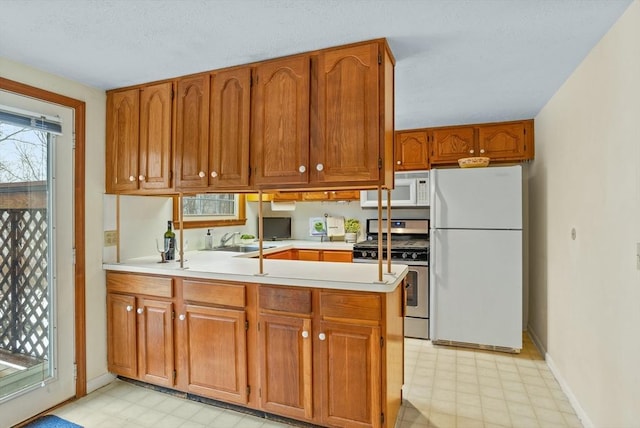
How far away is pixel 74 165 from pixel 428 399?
2.92m

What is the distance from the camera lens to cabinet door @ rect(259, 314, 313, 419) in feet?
6.57

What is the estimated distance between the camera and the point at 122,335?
2.59 meters

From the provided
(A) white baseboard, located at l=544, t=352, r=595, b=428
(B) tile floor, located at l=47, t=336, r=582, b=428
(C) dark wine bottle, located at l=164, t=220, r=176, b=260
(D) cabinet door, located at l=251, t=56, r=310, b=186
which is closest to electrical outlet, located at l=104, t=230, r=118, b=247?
(C) dark wine bottle, located at l=164, t=220, r=176, b=260

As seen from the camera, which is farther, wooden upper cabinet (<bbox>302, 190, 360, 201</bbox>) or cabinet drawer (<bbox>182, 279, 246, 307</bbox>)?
wooden upper cabinet (<bbox>302, 190, 360, 201</bbox>)

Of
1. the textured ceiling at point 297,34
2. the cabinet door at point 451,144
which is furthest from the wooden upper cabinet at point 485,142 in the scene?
the textured ceiling at point 297,34

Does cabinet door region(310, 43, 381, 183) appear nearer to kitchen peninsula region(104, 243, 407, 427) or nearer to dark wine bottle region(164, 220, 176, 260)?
kitchen peninsula region(104, 243, 407, 427)

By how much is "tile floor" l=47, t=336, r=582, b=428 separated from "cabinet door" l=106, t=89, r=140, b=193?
1.47 m

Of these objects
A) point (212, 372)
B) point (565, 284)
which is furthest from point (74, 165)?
point (565, 284)

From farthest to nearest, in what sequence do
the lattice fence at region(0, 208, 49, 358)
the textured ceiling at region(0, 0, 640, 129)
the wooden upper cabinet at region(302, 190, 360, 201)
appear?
1. the wooden upper cabinet at region(302, 190, 360, 201)
2. the lattice fence at region(0, 208, 49, 358)
3. the textured ceiling at region(0, 0, 640, 129)

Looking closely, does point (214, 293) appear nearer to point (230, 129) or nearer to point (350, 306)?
point (350, 306)

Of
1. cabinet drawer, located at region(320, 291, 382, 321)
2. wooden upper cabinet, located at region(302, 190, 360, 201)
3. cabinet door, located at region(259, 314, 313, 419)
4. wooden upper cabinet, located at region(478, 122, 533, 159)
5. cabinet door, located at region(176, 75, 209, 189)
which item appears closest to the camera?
cabinet drawer, located at region(320, 291, 382, 321)

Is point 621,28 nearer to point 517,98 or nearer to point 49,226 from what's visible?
point 517,98

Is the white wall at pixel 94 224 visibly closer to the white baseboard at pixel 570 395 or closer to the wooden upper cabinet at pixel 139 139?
the wooden upper cabinet at pixel 139 139

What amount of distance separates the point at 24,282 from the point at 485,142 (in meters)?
4.05
